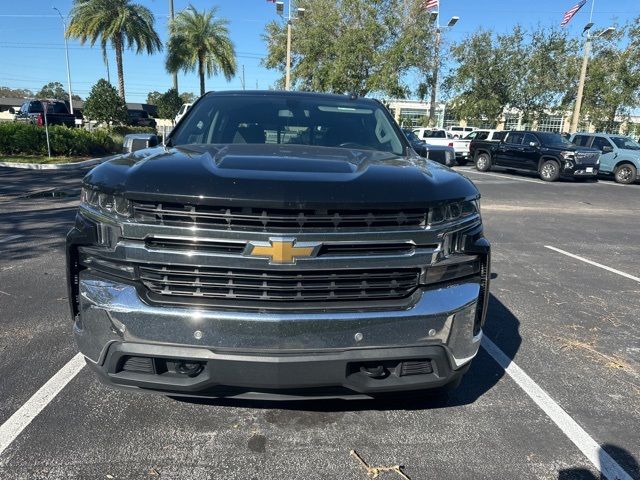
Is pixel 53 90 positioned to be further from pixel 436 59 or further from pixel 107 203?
pixel 107 203

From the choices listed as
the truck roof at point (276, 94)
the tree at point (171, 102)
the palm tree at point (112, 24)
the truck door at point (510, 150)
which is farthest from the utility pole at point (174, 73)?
the truck roof at point (276, 94)

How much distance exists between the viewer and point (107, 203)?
2400 mm

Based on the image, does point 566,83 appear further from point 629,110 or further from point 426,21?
point 426,21

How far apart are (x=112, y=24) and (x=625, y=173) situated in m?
26.4

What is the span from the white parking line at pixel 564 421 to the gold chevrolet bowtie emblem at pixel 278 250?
2.01 metres

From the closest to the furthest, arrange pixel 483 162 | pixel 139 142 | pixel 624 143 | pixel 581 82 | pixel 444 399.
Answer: pixel 444 399 < pixel 139 142 < pixel 624 143 < pixel 483 162 < pixel 581 82

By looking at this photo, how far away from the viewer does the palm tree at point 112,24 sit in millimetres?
27045

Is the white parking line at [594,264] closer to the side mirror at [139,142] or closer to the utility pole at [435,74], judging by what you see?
the side mirror at [139,142]

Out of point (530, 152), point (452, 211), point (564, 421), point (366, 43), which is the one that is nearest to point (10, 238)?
point (452, 211)

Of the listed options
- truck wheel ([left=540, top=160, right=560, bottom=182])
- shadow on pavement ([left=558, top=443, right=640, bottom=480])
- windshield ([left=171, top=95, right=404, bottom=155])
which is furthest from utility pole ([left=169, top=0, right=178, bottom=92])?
shadow on pavement ([left=558, top=443, right=640, bottom=480])

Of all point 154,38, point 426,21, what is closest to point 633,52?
point 426,21

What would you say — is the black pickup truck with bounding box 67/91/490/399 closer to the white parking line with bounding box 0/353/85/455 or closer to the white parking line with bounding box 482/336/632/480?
the white parking line with bounding box 0/353/85/455

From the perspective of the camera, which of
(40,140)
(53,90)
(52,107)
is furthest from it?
(53,90)

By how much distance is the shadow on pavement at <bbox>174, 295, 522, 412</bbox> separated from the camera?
300cm
